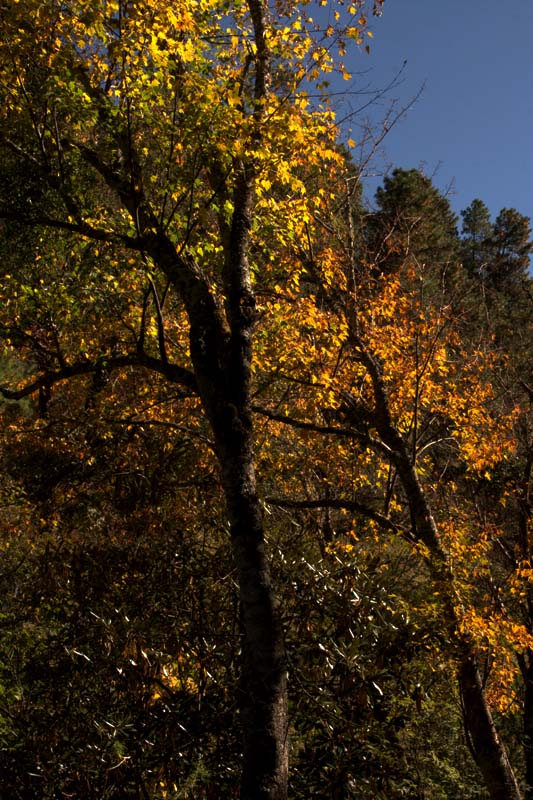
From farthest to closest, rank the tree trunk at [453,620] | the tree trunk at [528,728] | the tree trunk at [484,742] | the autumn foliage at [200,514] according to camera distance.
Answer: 1. the tree trunk at [528,728]
2. the tree trunk at [484,742]
3. the tree trunk at [453,620]
4. the autumn foliage at [200,514]

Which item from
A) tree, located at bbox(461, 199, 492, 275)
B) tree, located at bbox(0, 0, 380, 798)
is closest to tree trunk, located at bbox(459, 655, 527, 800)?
tree, located at bbox(0, 0, 380, 798)

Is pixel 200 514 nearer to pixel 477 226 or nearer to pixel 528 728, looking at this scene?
pixel 528 728

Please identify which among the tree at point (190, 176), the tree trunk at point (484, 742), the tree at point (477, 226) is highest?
the tree at point (477, 226)

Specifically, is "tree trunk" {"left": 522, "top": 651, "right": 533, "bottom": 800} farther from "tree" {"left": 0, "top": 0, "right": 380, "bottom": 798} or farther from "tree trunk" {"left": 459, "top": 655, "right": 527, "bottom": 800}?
"tree" {"left": 0, "top": 0, "right": 380, "bottom": 798}

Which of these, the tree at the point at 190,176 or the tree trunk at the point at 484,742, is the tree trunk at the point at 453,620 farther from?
the tree at the point at 190,176

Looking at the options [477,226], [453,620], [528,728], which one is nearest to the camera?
[453,620]

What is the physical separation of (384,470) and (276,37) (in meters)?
7.93

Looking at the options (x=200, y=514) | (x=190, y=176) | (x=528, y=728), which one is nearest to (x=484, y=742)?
(x=528, y=728)

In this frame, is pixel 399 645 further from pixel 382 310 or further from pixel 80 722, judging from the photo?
pixel 382 310

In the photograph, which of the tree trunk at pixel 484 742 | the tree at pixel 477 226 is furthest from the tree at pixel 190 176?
the tree at pixel 477 226

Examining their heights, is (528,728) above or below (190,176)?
below

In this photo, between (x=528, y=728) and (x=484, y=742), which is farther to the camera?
(x=528, y=728)

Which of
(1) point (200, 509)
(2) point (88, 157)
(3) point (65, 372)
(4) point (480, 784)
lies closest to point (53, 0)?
(2) point (88, 157)

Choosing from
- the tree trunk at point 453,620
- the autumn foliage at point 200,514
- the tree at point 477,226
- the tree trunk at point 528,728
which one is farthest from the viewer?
the tree at point 477,226
